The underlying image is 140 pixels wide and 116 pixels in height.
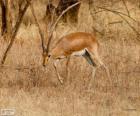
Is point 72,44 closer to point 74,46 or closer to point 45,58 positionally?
point 74,46

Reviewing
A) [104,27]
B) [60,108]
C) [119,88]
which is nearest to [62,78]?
[119,88]

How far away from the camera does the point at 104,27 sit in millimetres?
15625

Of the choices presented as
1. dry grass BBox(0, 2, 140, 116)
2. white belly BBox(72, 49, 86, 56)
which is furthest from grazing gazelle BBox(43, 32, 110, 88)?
dry grass BBox(0, 2, 140, 116)

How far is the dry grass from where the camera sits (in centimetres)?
743

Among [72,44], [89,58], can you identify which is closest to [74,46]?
[72,44]

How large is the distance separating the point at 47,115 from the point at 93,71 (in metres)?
2.63

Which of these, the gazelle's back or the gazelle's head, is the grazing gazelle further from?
the gazelle's head

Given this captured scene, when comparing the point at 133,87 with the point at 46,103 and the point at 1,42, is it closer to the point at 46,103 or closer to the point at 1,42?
the point at 46,103

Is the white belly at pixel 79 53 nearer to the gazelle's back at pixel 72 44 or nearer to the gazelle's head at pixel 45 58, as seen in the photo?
the gazelle's back at pixel 72 44

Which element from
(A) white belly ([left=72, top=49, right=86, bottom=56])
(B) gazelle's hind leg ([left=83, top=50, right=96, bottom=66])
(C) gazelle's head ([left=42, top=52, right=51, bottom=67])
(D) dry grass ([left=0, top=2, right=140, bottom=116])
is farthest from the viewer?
(B) gazelle's hind leg ([left=83, top=50, right=96, bottom=66])

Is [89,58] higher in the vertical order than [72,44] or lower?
lower

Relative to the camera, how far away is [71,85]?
8.73m

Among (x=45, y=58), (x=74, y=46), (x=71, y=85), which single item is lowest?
(x=71, y=85)

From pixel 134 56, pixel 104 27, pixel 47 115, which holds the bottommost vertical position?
pixel 47 115
